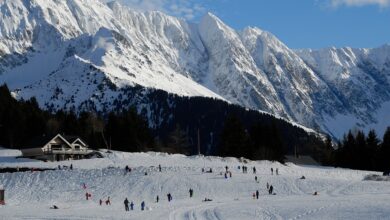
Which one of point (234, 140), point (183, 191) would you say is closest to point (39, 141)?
point (234, 140)

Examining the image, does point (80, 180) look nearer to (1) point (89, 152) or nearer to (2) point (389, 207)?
(1) point (89, 152)

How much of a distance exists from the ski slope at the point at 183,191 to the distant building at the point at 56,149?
31.0ft

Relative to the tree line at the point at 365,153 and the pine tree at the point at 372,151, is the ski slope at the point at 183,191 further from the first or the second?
the pine tree at the point at 372,151

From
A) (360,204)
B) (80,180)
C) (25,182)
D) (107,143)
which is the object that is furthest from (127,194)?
(107,143)

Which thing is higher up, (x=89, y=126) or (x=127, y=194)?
(x=89, y=126)

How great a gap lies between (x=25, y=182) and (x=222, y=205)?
114 feet

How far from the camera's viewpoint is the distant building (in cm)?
12556

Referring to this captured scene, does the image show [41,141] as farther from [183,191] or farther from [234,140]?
[183,191]

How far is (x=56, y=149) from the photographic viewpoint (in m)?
128

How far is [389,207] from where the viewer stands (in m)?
60.9

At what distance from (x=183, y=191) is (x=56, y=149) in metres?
49.2

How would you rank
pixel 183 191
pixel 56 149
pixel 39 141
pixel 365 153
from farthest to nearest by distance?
pixel 365 153, pixel 56 149, pixel 39 141, pixel 183 191

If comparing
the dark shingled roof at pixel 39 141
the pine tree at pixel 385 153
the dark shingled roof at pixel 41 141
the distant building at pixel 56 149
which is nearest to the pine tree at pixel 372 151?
the pine tree at pixel 385 153

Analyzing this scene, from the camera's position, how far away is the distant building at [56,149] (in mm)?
125562
